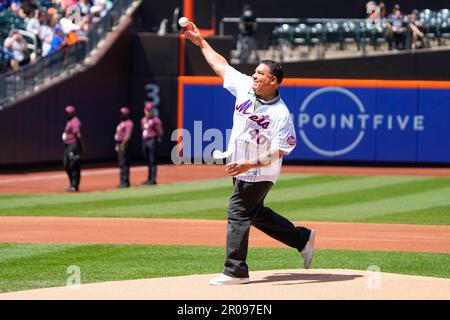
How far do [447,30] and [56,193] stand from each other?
46.2 feet

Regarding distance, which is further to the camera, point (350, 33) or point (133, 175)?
point (350, 33)

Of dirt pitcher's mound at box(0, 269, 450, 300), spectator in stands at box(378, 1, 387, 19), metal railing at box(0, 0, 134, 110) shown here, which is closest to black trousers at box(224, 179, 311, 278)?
dirt pitcher's mound at box(0, 269, 450, 300)

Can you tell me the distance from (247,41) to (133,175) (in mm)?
6072

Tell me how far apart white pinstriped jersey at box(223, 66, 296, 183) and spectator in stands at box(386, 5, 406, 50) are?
22.0m

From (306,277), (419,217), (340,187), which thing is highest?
(306,277)

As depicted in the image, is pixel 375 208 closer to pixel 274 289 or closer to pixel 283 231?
pixel 283 231

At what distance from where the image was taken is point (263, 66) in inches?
379

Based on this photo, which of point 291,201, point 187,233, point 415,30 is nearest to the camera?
point 187,233

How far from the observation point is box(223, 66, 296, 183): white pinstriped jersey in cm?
959

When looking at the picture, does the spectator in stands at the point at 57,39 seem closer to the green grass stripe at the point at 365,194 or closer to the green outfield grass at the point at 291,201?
the green outfield grass at the point at 291,201

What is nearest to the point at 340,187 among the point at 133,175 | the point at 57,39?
the point at 133,175

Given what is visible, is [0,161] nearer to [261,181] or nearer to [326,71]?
[326,71]

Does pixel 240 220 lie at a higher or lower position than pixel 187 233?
higher

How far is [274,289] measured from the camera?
30.6ft
